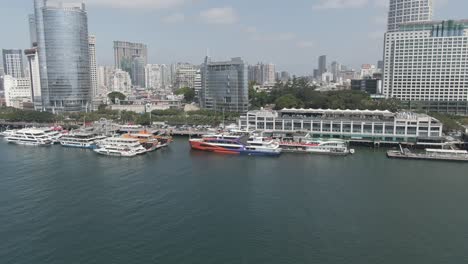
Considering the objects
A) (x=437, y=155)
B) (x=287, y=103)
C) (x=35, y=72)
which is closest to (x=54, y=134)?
(x=287, y=103)

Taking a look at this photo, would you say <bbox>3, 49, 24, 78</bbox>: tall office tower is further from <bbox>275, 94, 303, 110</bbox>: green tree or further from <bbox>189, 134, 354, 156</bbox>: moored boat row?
<bbox>189, 134, 354, 156</bbox>: moored boat row

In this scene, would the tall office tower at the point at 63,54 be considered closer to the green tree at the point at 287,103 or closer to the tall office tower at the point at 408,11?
the green tree at the point at 287,103

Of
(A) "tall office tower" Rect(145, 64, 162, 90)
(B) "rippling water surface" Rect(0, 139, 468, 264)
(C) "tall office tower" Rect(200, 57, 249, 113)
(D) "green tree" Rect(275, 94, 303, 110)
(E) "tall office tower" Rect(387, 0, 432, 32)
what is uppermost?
(E) "tall office tower" Rect(387, 0, 432, 32)

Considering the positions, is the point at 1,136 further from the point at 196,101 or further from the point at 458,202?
the point at 458,202

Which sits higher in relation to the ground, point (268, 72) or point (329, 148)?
point (268, 72)

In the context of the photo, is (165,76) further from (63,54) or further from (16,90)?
(63,54)

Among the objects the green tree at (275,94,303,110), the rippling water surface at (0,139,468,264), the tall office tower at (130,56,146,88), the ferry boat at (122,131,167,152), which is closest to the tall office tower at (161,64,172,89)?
the tall office tower at (130,56,146,88)

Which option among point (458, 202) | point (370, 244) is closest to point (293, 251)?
point (370, 244)
